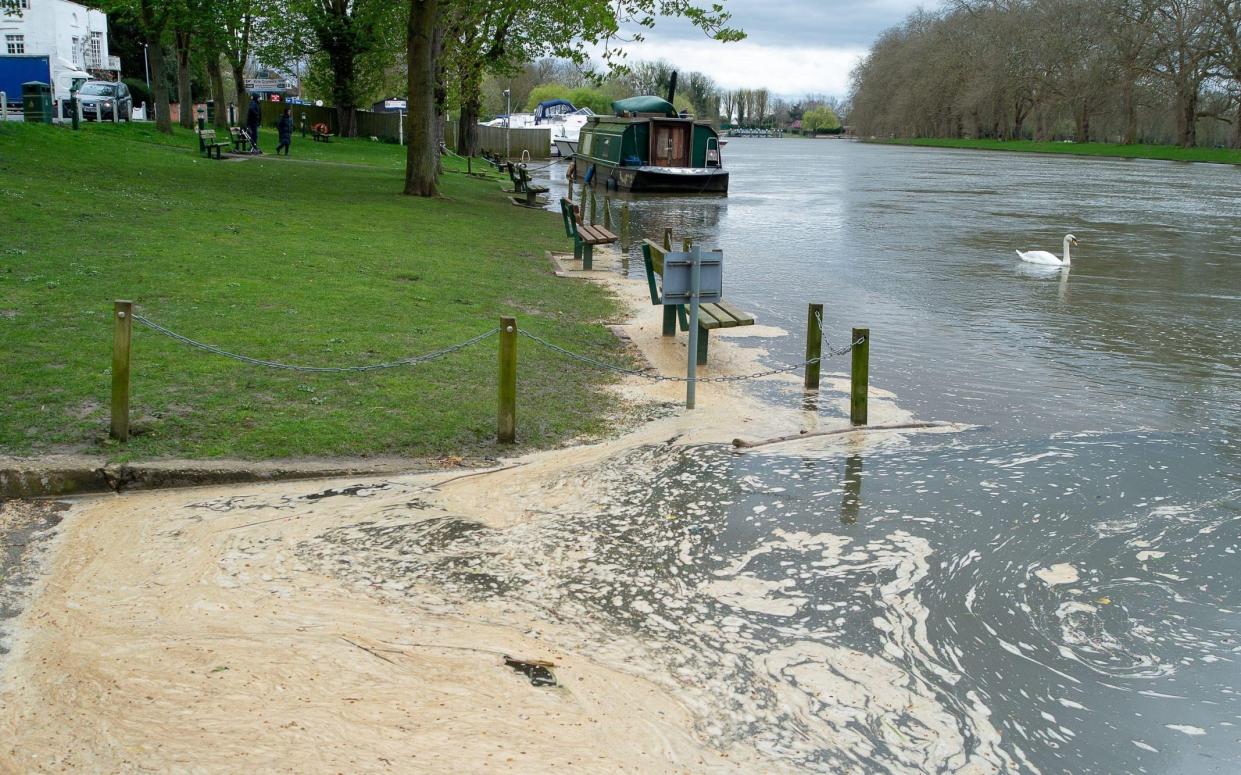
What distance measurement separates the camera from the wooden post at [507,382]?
7.79 metres

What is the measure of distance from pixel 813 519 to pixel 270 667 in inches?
136

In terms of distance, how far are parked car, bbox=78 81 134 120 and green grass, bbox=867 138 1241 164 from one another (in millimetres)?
63131

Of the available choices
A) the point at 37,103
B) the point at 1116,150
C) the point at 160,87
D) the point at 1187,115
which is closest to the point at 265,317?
the point at 37,103

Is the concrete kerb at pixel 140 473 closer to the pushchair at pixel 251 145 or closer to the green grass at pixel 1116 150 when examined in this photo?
the pushchair at pixel 251 145

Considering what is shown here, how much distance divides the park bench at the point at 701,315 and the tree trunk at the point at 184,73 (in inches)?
1037

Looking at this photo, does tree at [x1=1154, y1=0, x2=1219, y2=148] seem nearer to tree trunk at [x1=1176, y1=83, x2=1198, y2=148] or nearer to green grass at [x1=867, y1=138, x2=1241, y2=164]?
tree trunk at [x1=1176, y1=83, x2=1198, y2=148]

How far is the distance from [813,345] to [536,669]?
5.90 meters

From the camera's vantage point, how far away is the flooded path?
4371 mm

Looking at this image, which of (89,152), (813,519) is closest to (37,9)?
(89,152)

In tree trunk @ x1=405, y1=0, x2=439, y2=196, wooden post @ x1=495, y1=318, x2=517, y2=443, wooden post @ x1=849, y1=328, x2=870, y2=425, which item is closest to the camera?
wooden post @ x1=495, y1=318, x2=517, y2=443

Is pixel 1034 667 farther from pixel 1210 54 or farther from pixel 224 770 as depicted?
pixel 1210 54

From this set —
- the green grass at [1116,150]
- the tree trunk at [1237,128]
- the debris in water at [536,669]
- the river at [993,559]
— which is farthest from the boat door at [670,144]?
the tree trunk at [1237,128]

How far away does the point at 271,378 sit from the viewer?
8.68 meters

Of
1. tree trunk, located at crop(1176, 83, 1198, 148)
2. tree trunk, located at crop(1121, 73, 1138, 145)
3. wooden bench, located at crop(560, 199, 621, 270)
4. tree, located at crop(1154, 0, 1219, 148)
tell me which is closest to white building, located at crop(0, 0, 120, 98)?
wooden bench, located at crop(560, 199, 621, 270)
